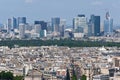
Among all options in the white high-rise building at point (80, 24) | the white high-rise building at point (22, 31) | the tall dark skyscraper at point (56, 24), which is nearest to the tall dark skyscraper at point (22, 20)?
the tall dark skyscraper at point (56, 24)

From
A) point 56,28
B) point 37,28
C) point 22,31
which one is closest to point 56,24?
point 56,28

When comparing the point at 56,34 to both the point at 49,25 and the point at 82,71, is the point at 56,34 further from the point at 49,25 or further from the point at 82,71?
the point at 82,71

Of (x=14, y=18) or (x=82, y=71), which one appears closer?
(x=82, y=71)

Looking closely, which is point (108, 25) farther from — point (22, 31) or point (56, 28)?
point (22, 31)

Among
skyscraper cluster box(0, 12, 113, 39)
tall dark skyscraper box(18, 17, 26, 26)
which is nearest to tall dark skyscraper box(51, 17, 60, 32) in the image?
skyscraper cluster box(0, 12, 113, 39)

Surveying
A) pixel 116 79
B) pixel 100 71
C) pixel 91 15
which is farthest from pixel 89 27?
pixel 116 79

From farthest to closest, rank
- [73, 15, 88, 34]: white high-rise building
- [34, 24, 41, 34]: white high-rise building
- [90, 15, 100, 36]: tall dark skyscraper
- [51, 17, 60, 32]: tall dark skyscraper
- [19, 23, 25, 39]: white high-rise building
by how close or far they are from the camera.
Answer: [51, 17, 60, 32]: tall dark skyscraper, [73, 15, 88, 34]: white high-rise building, [34, 24, 41, 34]: white high-rise building, [90, 15, 100, 36]: tall dark skyscraper, [19, 23, 25, 39]: white high-rise building

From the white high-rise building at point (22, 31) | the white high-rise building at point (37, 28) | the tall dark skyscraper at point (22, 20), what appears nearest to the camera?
the white high-rise building at point (22, 31)

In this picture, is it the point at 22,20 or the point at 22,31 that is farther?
the point at 22,20

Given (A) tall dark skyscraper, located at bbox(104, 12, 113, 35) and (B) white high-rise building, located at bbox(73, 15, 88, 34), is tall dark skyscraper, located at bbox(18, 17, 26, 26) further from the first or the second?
(A) tall dark skyscraper, located at bbox(104, 12, 113, 35)

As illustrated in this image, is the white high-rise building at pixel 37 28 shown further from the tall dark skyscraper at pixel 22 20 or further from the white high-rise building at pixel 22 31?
the tall dark skyscraper at pixel 22 20

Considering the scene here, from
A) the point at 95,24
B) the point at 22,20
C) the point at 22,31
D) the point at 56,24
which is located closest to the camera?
the point at 22,31
